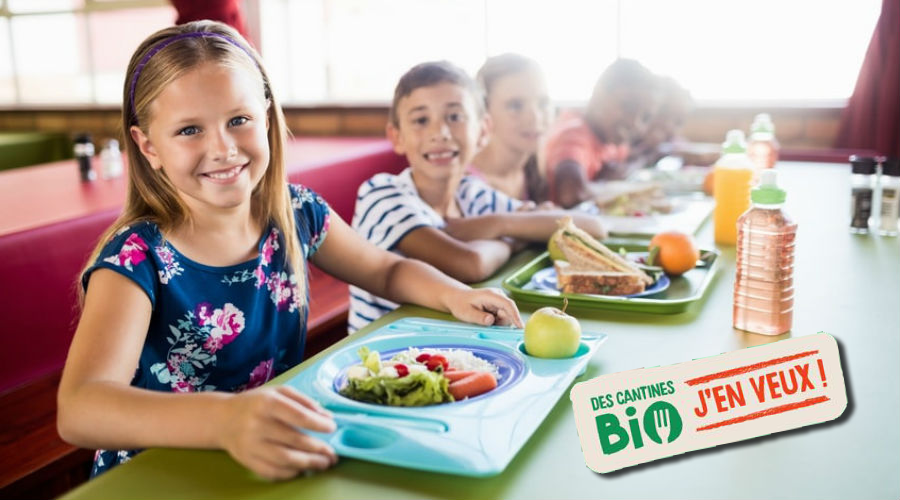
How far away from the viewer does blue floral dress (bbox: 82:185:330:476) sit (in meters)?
1.11

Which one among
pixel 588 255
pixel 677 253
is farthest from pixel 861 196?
pixel 588 255

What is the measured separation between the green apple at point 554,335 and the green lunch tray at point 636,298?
0.92 feet

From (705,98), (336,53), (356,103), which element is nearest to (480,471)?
(705,98)

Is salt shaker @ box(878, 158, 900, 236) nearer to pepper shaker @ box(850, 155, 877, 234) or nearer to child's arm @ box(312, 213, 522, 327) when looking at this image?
pepper shaker @ box(850, 155, 877, 234)

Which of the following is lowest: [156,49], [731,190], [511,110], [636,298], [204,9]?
[636,298]

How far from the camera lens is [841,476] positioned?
2.46ft

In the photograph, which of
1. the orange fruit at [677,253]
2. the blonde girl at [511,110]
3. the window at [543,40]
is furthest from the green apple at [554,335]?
the window at [543,40]

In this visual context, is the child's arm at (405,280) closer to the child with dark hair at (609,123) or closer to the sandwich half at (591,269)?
the sandwich half at (591,269)

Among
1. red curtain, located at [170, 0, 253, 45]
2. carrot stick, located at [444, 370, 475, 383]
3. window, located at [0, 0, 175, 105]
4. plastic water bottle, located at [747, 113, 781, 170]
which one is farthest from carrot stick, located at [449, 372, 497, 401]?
window, located at [0, 0, 175, 105]

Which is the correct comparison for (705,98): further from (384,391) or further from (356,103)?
(384,391)

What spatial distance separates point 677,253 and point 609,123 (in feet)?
5.27

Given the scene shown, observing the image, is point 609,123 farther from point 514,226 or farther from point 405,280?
point 405,280

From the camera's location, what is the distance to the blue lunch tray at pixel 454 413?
75 cm

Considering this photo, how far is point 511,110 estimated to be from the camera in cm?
251
